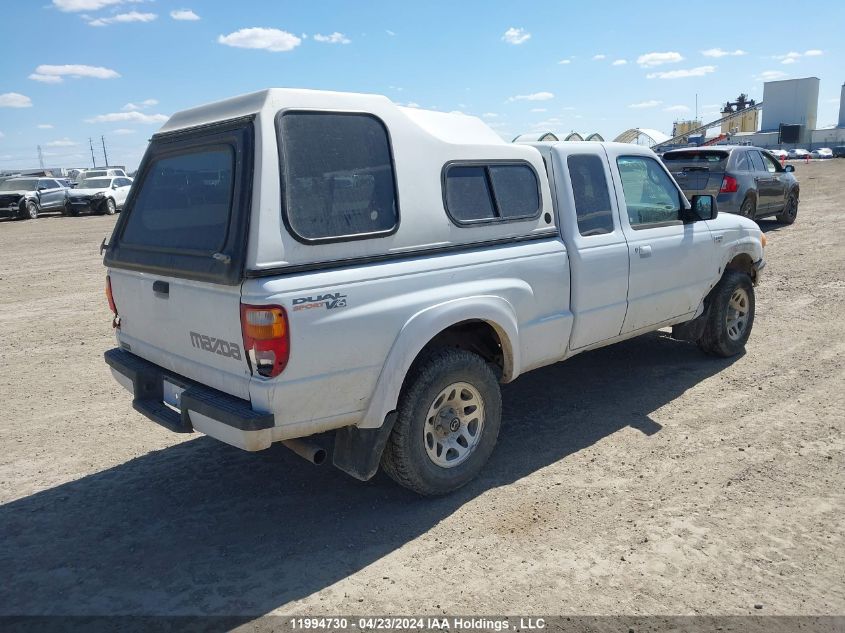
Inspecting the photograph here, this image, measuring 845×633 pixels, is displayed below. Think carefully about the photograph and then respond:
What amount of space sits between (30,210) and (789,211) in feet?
81.9

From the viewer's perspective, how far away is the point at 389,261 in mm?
3480

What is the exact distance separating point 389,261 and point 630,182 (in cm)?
255

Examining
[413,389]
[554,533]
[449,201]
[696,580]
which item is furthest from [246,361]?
[696,580]

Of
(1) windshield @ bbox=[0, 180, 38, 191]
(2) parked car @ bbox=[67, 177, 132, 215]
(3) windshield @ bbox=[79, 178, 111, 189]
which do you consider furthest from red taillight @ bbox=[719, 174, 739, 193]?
(1) windshield @ bbox=[0, 180, 38, 191]

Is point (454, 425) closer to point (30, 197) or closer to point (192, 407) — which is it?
point (192, 407)

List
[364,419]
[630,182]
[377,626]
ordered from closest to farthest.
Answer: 1. [377,626]
2. [364,419]
3. [630,182]

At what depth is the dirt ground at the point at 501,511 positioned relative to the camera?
3.08m

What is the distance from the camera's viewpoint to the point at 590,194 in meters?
4.78

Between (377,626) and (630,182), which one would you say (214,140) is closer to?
(377,626)

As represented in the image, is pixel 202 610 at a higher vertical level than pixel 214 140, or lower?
lower

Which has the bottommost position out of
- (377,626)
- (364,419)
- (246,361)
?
(377,626)

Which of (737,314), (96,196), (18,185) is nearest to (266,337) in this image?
(737,314)

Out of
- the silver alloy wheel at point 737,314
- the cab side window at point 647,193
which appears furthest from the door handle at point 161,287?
the silver alloy wheel at point 737,314

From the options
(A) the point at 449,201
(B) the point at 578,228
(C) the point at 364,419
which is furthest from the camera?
(B) the point at 578,228
